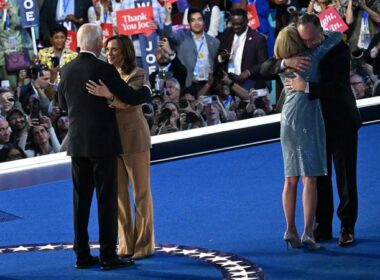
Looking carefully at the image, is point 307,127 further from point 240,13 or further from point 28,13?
point 240,13

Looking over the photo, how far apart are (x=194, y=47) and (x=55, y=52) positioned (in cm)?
166

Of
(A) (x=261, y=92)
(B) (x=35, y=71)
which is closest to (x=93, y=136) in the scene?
(B) (x=35, y=71)

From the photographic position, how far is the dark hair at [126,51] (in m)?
7.71

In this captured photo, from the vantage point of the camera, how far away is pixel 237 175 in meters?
10.8

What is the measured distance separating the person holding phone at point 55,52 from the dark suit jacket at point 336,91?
158 inches

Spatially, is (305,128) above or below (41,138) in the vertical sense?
above

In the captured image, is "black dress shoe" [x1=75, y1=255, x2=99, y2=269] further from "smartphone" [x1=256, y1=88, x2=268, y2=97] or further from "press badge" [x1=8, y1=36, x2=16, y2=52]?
"smartphone" [x1=256, y1=88, x2=268, y2=97]

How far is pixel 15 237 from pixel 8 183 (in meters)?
2.11

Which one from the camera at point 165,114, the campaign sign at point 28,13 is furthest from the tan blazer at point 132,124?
the camera at point 165,114

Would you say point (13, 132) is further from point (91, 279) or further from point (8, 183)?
point (91, 279)

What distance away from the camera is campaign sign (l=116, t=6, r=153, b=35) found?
40.0 feet

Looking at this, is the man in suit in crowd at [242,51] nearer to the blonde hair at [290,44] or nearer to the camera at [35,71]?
the camera at [35,71]

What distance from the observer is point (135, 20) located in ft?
40.5

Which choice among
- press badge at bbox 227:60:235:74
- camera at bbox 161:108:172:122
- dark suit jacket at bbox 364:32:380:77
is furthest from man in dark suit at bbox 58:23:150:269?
dark suit jacket at bbox 364:32:380:77
